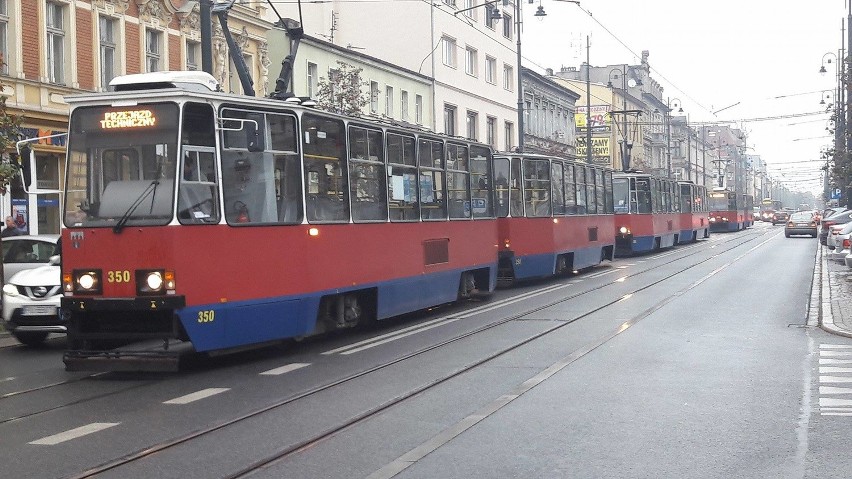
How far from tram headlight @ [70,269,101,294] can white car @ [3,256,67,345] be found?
3612 millimetres

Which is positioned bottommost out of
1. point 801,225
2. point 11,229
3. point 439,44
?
point 801,225

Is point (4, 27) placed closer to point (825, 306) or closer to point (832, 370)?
point (825, 306)

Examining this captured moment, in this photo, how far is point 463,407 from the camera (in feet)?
30.2

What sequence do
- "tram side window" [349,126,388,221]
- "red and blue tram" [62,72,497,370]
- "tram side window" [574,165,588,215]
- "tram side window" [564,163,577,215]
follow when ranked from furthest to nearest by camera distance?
"tram side window" [574,165,588,215] → "tram side window" [564,163,577,215] → "tram side window" [349,126,388,221] → "red and blue tram" [62,72,497,370]

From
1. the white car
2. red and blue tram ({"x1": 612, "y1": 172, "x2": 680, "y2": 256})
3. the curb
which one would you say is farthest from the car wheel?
red and blue tram ({"x1": 612, "y1": 172, "x2": 680, "y2": 256})

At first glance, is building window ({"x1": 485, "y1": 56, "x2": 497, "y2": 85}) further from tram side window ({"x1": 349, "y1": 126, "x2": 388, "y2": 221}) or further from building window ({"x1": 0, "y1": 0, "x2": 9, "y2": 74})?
tram side window ({"x1": 349, "y1": 126, "x2": 388, "y2": 221})

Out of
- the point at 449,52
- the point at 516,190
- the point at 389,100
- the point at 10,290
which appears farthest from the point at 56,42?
the point at 449,52

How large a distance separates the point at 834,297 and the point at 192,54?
20658 mm

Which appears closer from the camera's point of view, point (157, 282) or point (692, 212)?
point (157, 282)

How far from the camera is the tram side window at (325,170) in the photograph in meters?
13.2

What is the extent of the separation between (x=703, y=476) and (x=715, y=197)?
2801 inches

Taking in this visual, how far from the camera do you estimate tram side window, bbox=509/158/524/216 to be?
24766 mm

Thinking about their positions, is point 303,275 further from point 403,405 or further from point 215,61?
point 215,61

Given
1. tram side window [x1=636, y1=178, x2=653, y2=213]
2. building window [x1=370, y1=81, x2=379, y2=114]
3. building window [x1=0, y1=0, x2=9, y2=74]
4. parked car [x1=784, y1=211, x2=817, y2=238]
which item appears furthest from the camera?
parked car [x1=784, y1=211, x2=817, y2=238]
